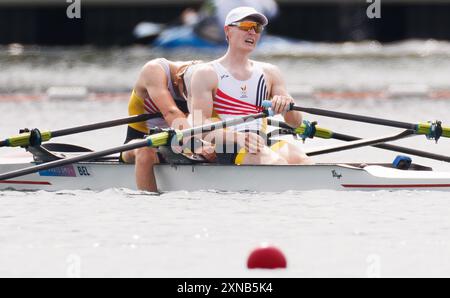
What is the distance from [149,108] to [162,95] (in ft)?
1.74

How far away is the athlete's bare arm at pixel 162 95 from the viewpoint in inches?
520

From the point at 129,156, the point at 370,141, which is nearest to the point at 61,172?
the point at 129,156

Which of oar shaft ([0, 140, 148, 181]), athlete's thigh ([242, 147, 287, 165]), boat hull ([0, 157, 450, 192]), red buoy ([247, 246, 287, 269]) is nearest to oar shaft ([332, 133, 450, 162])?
boat hull ([0, 157, 450, 192])

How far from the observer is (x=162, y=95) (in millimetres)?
13266

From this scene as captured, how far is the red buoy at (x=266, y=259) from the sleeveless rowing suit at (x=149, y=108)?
3807 mm

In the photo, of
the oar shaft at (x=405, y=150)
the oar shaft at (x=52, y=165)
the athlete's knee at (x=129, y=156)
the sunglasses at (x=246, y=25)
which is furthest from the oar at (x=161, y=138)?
the oar shaft at (x=405, y=150)

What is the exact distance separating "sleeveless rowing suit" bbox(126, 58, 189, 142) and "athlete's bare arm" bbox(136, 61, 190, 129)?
10 centimetres

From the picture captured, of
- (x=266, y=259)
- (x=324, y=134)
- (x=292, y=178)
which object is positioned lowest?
(x=266, y=259)

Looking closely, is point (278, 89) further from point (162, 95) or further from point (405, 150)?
point (405, 150)

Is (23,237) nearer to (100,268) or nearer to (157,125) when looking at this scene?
(100,268)

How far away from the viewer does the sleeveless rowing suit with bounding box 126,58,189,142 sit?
13480mm

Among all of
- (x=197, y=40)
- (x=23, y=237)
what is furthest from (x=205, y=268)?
(x=197, y=40)
